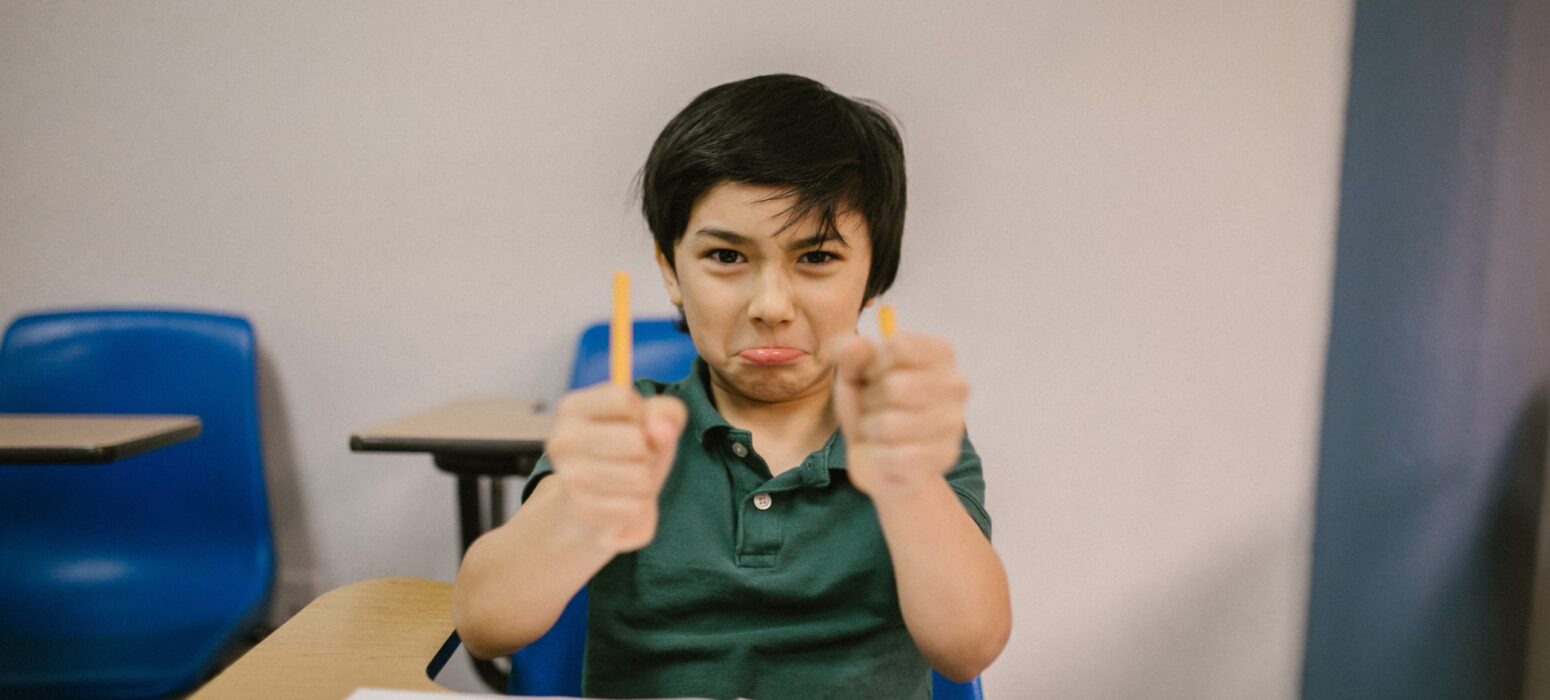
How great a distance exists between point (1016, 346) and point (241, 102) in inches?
64.3

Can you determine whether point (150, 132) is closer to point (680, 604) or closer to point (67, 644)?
point (67, 644)

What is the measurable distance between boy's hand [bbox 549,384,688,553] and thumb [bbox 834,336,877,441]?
0.10 metres

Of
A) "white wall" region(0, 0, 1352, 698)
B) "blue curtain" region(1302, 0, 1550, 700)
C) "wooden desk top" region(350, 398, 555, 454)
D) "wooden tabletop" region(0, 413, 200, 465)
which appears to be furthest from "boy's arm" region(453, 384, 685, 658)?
"blue curtain" region(1302, 0, 1550, 700)

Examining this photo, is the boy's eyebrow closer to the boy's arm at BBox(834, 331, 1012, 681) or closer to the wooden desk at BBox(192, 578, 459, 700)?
the boy's arm at BBox(834, 331, 1012, 681)

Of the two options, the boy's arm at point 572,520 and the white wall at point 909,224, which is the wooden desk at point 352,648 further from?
the white wall at point 909,224

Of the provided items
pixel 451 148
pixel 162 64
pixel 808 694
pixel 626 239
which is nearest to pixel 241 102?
pixel 162 64

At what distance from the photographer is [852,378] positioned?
46cm

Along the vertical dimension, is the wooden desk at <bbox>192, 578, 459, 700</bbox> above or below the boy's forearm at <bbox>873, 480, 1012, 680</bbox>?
below

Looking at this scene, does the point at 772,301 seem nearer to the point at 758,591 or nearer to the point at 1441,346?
the point at 758,591

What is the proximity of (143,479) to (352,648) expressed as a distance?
118 cm

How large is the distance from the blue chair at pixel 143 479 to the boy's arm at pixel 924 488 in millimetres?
1307

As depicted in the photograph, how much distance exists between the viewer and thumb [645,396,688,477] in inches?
17.2

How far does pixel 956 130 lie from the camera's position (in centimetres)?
150

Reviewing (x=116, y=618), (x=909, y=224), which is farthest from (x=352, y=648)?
(x=909, y=224)
